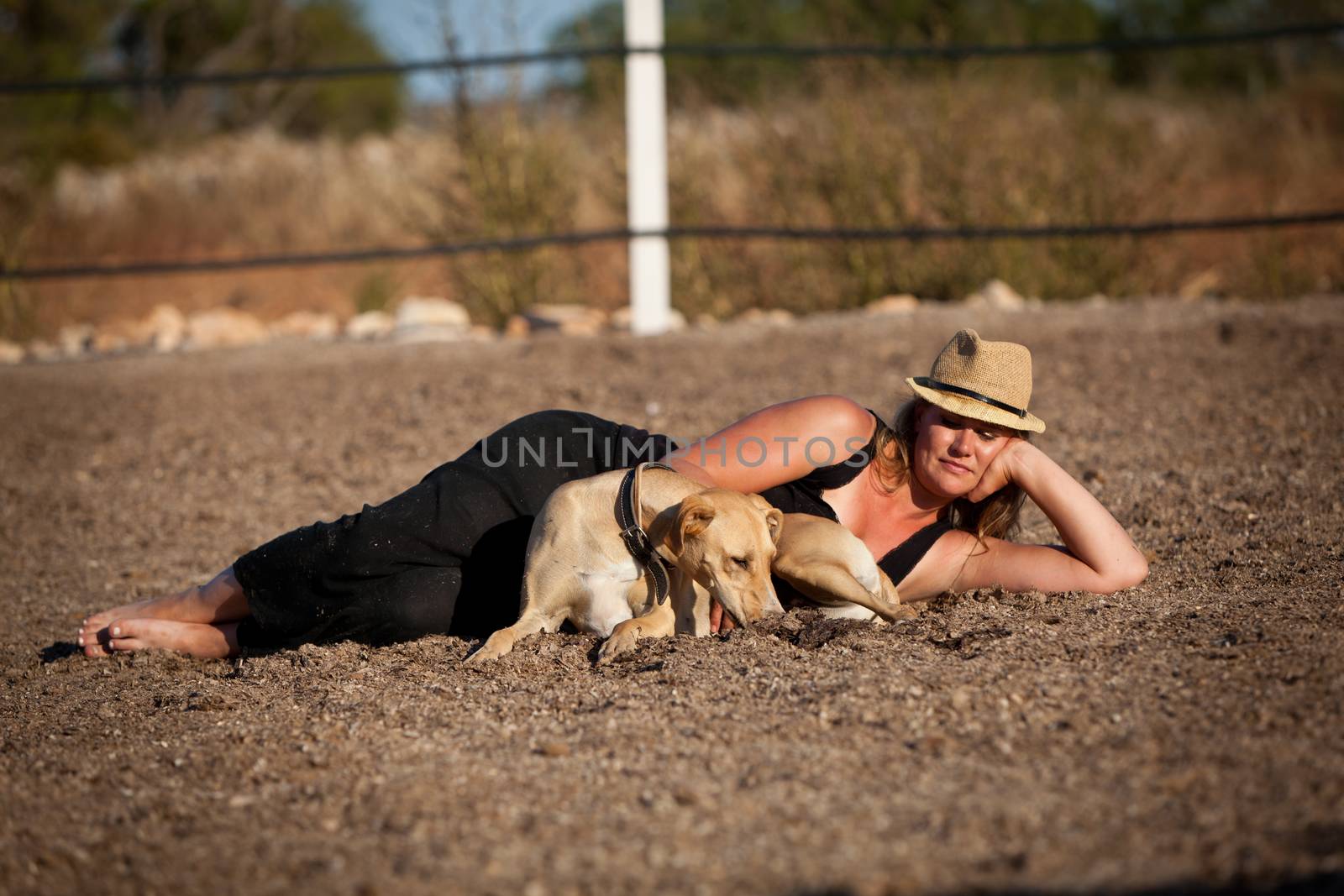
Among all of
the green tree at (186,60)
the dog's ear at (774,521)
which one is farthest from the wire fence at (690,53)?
the green tree at (186,60)

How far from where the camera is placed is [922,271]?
27.6ft

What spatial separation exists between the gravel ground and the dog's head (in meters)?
0.10

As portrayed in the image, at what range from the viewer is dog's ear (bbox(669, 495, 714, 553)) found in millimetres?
3281

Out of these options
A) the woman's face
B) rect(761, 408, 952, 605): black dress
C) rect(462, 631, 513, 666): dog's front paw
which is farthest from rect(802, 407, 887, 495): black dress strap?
rect(462, 631, 513, 666): dog's front paw

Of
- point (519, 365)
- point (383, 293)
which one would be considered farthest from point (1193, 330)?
point (383, 293)

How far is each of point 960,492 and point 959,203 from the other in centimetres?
505

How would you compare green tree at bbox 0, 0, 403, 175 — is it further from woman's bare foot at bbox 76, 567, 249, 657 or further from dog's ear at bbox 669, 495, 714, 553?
dog's ear at bbox 669, 495, 714, 553

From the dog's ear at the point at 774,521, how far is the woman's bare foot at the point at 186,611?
1.67 meters

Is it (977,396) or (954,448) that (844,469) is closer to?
(954,448)

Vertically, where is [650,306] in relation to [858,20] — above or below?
below

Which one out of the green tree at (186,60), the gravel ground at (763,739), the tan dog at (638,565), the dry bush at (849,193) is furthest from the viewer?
the green tree at (186,60)

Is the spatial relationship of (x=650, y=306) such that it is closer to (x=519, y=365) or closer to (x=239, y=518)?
(x=519, y=365)

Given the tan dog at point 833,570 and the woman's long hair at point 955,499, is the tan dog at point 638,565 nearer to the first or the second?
the tan dog at point 833,570

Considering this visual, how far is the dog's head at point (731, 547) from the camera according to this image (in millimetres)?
3328
